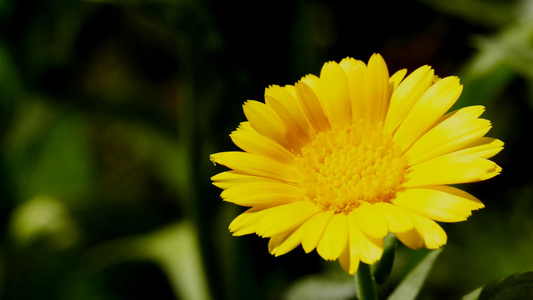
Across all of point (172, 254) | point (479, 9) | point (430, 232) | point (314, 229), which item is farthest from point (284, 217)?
point (479, 9)

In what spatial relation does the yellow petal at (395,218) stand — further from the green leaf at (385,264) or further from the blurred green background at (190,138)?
the blurred green background at (190,138)

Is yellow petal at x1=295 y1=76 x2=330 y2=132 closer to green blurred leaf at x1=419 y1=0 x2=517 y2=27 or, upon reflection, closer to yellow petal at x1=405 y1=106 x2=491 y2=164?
yellow petal at x1=405 y1=106 x2=491 y2=164

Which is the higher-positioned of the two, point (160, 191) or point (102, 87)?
point (102, 87)

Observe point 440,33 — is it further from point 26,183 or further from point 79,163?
point 26,183

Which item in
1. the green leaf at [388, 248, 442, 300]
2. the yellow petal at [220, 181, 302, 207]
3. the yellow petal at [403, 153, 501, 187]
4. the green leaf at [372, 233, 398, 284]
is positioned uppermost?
the yellow petal at [220, 181, 302, 207]

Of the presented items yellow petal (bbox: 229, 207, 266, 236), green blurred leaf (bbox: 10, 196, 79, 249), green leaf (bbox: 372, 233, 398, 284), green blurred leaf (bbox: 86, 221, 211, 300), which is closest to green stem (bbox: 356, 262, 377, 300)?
green leaf (bbox: 372, 233, 398, 284)

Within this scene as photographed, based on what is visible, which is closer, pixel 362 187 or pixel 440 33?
pixel 362 187

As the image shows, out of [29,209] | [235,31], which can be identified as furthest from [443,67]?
[29,209]
